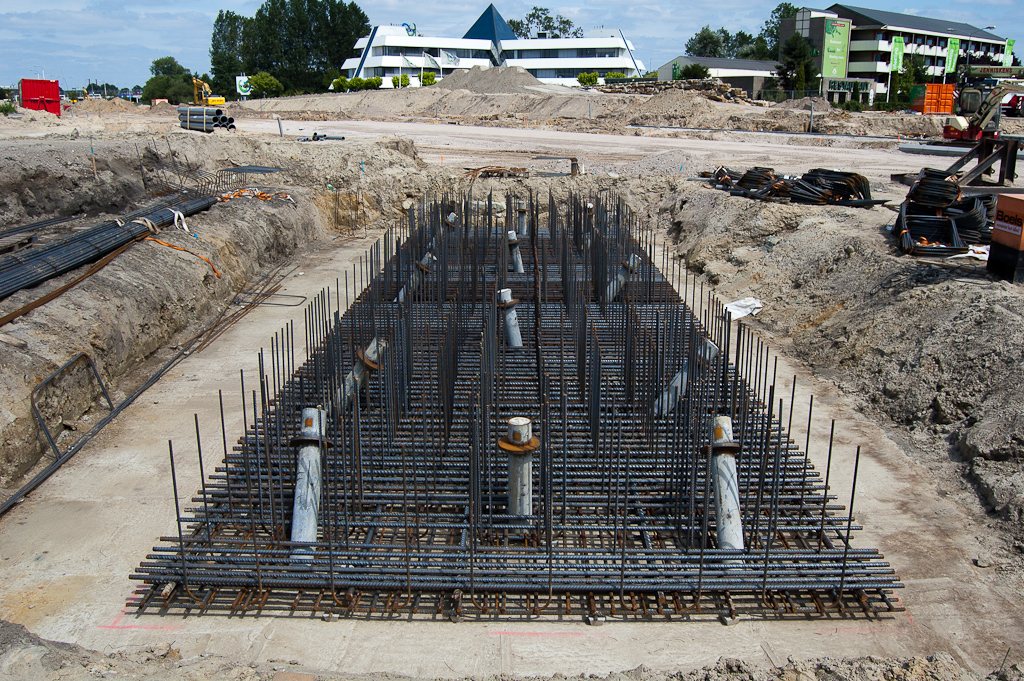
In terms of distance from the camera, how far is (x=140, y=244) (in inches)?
476

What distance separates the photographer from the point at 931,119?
35844mm

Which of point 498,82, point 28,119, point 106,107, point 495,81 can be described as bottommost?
point 28,119

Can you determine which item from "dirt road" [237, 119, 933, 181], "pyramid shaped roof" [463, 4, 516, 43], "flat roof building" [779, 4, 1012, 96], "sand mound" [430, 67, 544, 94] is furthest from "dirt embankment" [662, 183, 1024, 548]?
"pyramid shaped roof" [463, 4, 516, 43]

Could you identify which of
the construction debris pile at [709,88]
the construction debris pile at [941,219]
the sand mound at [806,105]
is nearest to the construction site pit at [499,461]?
the construction debris pile at [941,219]

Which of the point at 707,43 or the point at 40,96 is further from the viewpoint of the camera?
the point at 707,43

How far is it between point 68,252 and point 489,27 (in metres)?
83.1

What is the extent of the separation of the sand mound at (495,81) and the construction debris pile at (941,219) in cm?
3995

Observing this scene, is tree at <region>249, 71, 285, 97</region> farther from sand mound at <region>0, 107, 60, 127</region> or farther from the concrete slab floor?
the concrete slab floor

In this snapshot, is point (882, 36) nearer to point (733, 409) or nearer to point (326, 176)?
point (326, 176)

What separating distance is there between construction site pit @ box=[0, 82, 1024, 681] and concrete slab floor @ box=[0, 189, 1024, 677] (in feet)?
0.07

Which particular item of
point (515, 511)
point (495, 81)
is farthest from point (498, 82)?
point (515, 511)

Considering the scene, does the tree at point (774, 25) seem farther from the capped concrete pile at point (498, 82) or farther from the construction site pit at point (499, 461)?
the construction site pit at point (499, 461)

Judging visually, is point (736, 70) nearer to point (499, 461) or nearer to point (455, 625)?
point (499, 461)

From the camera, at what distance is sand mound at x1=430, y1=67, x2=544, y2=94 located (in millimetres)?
51875
